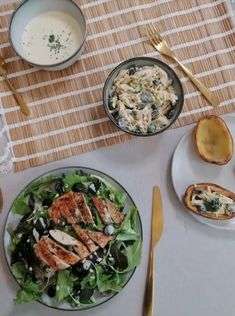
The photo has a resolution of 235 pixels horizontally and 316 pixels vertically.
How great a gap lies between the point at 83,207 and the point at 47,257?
0.12 m

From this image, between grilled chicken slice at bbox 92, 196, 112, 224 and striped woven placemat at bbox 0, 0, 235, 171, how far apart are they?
6.1 inches

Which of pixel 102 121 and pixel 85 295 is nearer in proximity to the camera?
pixel 85 295

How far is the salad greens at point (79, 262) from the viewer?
3.58 ft

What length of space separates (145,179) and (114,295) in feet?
0.85

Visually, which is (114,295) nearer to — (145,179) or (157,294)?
(157,294)

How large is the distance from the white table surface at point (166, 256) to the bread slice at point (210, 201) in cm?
4

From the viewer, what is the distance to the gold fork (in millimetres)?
1233

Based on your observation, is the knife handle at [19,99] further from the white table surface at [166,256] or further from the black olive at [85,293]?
the black olive at [85,293]

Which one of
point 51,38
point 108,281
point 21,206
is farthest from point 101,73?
point 108,281

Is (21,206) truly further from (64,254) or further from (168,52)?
(168,52)

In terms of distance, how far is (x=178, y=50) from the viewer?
1260 millimetres

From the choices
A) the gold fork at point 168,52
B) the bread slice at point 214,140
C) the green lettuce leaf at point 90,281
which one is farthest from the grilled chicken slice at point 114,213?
the gold fork at point 168,52

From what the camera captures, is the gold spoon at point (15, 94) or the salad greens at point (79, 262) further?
the gold spoon at point (15, 94)

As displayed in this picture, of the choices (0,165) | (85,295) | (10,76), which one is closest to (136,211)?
(85,295)
